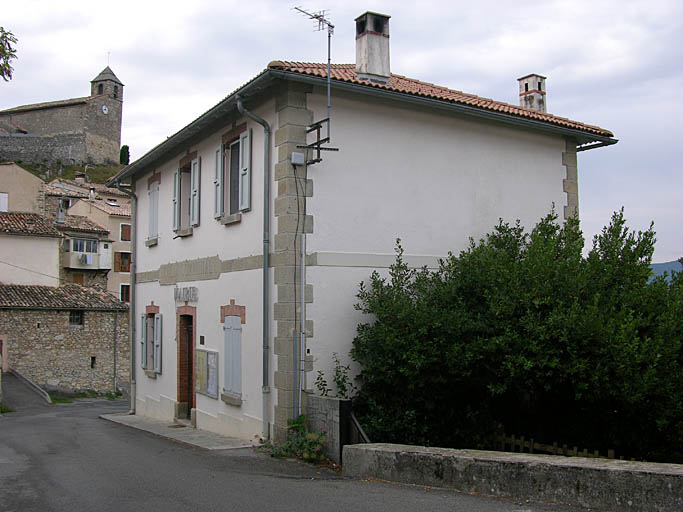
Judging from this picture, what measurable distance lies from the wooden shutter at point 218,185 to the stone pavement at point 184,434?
3.90 m

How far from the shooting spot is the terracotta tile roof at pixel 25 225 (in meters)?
34.3

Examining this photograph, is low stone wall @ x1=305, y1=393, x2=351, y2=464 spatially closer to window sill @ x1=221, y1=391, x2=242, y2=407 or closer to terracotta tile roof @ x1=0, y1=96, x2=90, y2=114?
window sill @ x1=221, y1=391, x2=242, y2=407

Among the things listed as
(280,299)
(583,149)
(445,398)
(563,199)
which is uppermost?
(583,149)

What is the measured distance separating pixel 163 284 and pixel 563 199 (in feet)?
28.7

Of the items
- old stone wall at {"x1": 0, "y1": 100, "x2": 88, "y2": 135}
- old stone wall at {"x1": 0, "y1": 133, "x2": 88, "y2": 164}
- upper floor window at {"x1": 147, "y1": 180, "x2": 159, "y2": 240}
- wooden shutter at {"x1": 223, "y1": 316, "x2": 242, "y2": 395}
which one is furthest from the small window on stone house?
old stone wall at {"x1": 0, "y1": 100, "x2": 88, "y2": 135}

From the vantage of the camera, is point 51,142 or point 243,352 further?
point 51,142

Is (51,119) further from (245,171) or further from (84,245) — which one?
(245,171)

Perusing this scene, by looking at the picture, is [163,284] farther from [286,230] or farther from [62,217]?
[62,217]

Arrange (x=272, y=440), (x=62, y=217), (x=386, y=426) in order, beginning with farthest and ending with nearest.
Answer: (x=62, y=217) < (x=272, y=440) < (x=386, y=426)

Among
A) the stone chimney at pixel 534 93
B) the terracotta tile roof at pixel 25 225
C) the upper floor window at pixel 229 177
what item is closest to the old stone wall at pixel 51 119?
the terracotta tile roof at pixel 25 225

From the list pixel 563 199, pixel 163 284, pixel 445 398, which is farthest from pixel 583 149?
pixel 163 284

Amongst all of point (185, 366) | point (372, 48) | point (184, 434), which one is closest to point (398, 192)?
point (372, 48)

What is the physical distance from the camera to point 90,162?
8431 centimetres

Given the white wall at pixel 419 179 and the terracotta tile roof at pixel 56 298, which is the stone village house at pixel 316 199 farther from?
the terracotta tile roof at pixel 56 298
